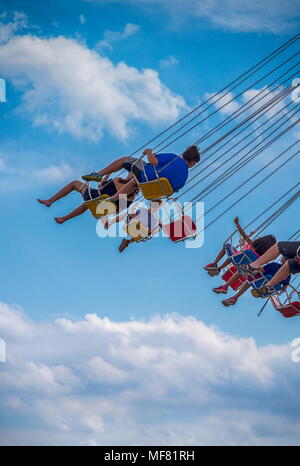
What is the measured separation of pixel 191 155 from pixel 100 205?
2.08m

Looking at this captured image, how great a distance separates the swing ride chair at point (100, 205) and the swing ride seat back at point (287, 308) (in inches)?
157

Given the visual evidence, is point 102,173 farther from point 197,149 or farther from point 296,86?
point 296,86

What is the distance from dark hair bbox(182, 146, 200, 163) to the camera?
22.4 meters

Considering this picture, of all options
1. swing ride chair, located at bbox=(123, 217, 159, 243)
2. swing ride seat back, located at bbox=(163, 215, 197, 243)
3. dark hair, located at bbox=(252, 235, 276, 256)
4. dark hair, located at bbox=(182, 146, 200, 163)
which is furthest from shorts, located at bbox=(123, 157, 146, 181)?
dark hair, located at bbox=(252, 235, 276, 256)

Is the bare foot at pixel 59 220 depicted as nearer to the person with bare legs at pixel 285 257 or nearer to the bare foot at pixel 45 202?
the bare foot at pixel 45 202

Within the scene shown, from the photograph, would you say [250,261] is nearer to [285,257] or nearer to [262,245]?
[262,245]

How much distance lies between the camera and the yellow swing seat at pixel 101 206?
2284 centimetres

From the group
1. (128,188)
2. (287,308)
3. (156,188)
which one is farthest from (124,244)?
(287,308)

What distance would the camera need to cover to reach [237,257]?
77.4 feet

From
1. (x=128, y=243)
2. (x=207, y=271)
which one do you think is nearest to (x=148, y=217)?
(x=128, y=243)

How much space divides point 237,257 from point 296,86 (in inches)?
153

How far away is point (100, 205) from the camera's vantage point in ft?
75.2

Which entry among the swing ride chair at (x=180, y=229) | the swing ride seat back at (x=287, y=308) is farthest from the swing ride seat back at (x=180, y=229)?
the swing ride seat back at (x=287, y=308)
